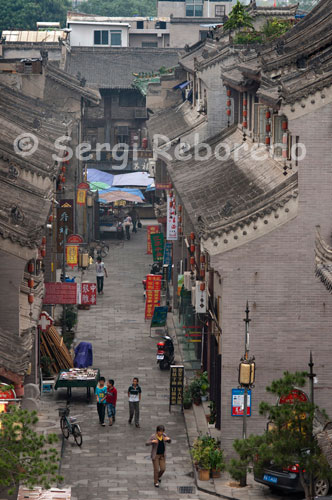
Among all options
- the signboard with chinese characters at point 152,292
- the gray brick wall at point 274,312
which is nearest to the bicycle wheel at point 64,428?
the gray brick wall at point 274,312

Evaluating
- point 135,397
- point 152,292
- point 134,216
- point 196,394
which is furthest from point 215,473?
point 134,216

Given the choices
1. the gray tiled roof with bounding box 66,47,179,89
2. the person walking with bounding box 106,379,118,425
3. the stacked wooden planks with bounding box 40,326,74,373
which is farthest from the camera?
the gray tiled roof with bounding box 66,47,179,89

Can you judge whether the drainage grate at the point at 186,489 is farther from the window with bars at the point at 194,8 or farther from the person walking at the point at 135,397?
the window with bars at the point at 194,8

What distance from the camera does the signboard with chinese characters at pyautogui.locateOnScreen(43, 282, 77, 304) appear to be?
137 feet

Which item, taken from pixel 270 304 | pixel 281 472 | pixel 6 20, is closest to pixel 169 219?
pixel 270 304

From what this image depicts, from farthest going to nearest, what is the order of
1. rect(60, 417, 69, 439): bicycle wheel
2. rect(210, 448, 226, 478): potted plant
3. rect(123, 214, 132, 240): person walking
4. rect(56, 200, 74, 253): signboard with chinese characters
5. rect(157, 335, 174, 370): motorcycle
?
rect(123, 214, 132, 240): person walking < rect(56, 200, 74, 253): signboard with chinese characters < rect(157, 335, 174, 370): motorcycle < rect(60, 417, 69, 439): bicycle wheel < rect(210, 448, 226, 478): potted plant

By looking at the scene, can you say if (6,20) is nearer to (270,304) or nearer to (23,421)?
(270,304)

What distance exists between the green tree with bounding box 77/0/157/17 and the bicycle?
10652 centimetres

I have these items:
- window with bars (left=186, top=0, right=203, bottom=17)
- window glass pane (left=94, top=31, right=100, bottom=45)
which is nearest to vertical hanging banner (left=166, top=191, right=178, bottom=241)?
window glass pane (left=94, top=31, right=100, bottom=45)

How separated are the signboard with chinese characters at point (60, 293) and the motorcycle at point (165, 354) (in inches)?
162

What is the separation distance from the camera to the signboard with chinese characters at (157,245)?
60.2 meters

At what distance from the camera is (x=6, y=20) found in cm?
11288

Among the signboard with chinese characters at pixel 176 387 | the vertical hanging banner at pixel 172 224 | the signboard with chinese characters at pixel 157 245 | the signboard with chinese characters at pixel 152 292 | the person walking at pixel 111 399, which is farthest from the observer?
the signboard with chinese characters at pixel 157 245

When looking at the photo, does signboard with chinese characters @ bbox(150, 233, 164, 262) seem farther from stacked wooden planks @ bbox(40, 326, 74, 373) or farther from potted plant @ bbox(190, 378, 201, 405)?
→ potted plant @ bbox(190, 378, 201, 405)
